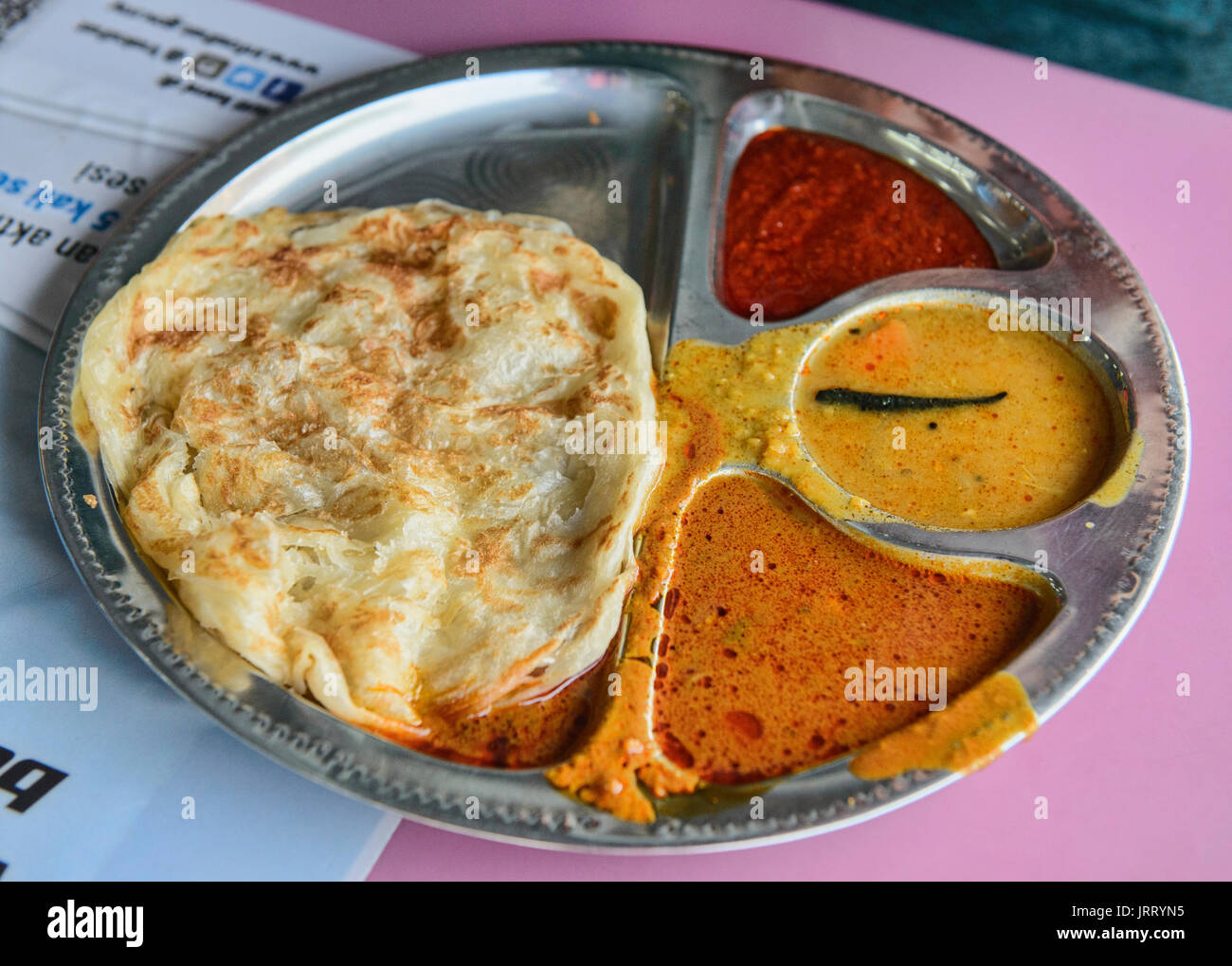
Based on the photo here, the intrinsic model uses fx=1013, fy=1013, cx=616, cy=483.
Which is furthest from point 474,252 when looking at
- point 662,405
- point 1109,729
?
point 1109,729

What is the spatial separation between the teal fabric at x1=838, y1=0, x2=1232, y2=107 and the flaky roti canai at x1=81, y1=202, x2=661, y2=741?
4.61m

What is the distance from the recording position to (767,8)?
4.20m

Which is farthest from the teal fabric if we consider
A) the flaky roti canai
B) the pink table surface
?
the flaky roti canai

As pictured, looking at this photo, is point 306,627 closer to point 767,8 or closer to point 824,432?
point 824,432

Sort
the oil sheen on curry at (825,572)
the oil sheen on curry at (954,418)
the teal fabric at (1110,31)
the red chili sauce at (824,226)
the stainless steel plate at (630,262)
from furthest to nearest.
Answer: the teal fabric at (1110,31), the red chili sauce at (824,226), the oil sheen on curry at (954,418), the oil sheen on curry at (825,572), the stainless steel plate at (630,262)

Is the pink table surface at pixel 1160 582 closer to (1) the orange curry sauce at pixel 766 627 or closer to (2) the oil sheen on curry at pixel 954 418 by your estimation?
(1) the orange curry sauce at pixel 766 627

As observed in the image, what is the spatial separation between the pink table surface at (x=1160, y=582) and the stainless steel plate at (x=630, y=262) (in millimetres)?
226

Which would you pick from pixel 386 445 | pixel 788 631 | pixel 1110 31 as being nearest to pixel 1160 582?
pixel 788 631

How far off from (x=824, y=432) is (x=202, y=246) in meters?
1.88

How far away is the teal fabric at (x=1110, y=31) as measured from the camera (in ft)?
20.7

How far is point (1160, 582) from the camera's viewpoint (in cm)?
276

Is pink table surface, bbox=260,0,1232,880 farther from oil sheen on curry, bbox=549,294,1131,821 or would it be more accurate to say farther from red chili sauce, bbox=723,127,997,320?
red chili sauce, bbox=723,127,997,320

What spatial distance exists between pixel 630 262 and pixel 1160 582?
1819 mm

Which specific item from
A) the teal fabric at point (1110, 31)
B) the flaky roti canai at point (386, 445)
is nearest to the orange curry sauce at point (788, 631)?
the flaky roti canai at point (386, 445)
